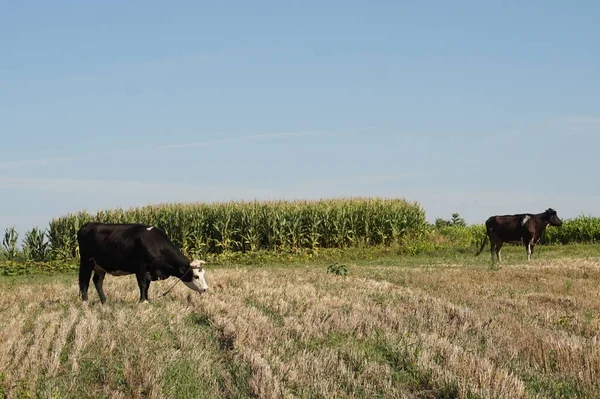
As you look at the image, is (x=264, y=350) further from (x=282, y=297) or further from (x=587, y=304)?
(x=587, y=304)

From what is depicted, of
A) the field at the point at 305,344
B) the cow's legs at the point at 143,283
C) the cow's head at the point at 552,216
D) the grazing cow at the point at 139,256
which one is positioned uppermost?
the cow's head at the point at 552,216

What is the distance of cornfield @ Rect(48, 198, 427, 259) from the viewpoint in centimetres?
3584

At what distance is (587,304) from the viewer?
14.9m

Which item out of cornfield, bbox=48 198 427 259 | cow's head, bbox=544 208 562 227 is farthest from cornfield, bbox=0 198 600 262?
cow's head, bbox=544 208 562 227

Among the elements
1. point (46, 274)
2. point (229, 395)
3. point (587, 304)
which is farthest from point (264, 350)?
point (46, 274)

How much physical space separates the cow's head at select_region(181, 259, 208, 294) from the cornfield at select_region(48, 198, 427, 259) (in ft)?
62.4

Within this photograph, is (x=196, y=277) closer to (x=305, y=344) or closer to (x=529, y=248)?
(x=305, y=344)

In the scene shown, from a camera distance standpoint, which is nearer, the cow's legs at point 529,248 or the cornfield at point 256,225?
the cow's legs at point 529,248

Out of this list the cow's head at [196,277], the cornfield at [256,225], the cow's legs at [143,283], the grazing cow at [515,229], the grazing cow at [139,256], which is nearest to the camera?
the cow's legs at [143,283]

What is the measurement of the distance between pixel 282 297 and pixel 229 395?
692cm

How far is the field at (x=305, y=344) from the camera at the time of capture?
818 cm

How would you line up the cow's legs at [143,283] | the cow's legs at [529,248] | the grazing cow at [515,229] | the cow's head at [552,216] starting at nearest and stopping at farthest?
the cow's legs at [143,283] < the cow's legs at [529,248] < the grazing cow at [515,229] < the cow's head at [552,216]

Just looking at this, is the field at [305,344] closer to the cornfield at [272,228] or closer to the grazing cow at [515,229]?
the grazing cow at [515,229]

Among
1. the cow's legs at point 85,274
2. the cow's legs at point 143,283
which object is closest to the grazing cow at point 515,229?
the cow's legs at point 143,283
